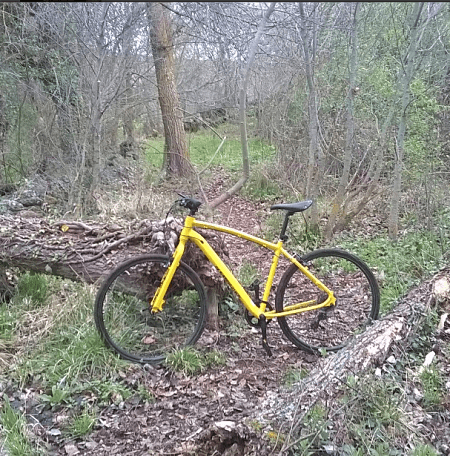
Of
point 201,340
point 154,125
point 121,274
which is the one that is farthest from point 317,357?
point 154,125

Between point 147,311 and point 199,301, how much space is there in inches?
15.5

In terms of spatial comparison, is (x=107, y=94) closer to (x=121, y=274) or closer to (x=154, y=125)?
(x=154, y=125)

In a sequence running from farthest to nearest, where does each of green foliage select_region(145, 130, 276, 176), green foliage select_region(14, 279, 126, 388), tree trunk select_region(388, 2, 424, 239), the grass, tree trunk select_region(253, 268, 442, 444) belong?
1. green foliage select_region(145, 130, 276, 176)
2. tree trunk select_region(388, 2, 424, 239)
3. green foliage select_region(14, 279, 126, 388)
4. tree trunk select_region(253, 268, 442, 444)
5. the grass

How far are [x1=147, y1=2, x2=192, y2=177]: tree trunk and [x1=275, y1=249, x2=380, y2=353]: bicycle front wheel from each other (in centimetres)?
444

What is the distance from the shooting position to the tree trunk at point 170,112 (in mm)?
7094

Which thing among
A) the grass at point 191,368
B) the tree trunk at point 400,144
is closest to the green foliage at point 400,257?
the grass at point 191,368

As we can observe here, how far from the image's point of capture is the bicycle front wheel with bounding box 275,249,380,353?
127 inches

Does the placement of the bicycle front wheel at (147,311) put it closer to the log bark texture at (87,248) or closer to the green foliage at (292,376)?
the log bark texture at (87,248)

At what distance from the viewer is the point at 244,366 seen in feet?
10.3

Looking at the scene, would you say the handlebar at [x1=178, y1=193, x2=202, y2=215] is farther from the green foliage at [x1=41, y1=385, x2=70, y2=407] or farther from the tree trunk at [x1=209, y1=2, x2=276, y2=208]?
the tree trunk at [x1=209, y1=2, x2=276, y2=208]

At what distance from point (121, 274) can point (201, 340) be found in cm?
73

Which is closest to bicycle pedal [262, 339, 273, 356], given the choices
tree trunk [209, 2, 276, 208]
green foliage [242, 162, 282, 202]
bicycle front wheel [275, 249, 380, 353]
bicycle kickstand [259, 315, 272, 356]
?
bicycle kickstand [259, 315, 272, 356]

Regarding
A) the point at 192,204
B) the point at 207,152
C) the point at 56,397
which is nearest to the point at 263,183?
the point at 207,152

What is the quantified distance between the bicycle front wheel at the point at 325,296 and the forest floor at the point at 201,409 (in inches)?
6.5
